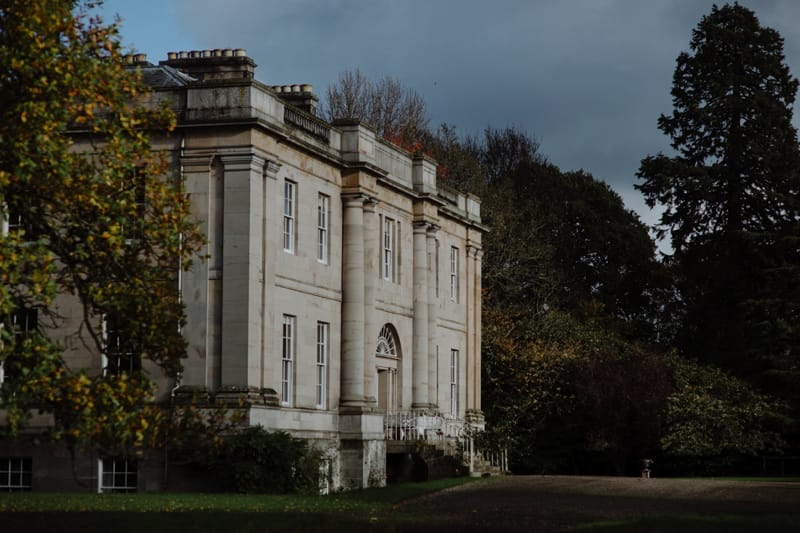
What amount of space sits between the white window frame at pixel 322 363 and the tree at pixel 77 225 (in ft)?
61.5

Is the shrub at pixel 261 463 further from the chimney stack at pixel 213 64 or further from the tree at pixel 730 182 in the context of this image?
the tree at pixel 730 182

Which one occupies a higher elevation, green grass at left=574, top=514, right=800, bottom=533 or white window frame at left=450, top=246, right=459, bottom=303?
white window frame at left=450, top=246, right=459, bottom=303

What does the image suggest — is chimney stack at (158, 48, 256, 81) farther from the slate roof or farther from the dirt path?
the dirt path

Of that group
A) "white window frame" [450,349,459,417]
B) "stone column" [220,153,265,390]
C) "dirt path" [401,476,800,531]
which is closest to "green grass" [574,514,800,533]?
"dirt path" [401,476,800,531]

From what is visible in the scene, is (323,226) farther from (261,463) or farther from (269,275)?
(261,463)

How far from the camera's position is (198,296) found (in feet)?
111

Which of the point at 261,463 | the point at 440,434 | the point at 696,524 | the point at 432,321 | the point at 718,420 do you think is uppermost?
the point at 432,321

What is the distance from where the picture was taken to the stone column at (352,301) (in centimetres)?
3962

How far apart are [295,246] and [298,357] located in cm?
306

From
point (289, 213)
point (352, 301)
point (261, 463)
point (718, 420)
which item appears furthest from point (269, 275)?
point (718, 420)

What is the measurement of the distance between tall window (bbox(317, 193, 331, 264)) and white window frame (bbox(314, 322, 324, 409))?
1995mm

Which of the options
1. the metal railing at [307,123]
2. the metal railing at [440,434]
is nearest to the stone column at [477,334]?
the metal railing at [440,434]

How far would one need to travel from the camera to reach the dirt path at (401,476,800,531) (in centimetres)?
2364

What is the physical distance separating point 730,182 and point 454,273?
48.0 ft
